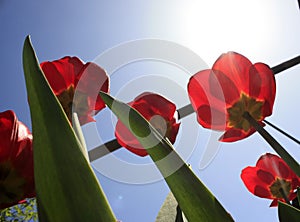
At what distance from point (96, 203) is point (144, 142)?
0.04 meters

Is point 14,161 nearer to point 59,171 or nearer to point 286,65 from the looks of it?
point 59,171

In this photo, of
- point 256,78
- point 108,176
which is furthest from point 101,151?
point 256,78

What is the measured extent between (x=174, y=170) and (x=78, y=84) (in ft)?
0.37

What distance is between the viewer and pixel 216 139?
0.33 meters

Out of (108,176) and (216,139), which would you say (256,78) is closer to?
(216,139)

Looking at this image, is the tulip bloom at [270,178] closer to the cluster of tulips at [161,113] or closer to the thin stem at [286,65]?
the cluster of tulips at [161,113]

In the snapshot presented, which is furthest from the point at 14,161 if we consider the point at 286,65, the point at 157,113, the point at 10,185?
the point at 286,65

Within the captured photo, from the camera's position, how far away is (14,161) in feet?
0.66

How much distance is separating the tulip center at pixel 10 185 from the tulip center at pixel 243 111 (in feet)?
0.65

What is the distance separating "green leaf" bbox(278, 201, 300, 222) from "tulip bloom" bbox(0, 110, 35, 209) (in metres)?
0.14

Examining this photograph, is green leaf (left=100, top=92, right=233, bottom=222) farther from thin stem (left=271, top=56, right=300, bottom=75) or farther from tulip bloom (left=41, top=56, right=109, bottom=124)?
thin stem (left=271, top=56, right=300, bottom=75)

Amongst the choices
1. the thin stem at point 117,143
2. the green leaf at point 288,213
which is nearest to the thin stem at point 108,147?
the thin stem at point 117,143

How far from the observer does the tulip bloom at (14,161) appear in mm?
202

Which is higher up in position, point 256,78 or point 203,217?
point 256,78
